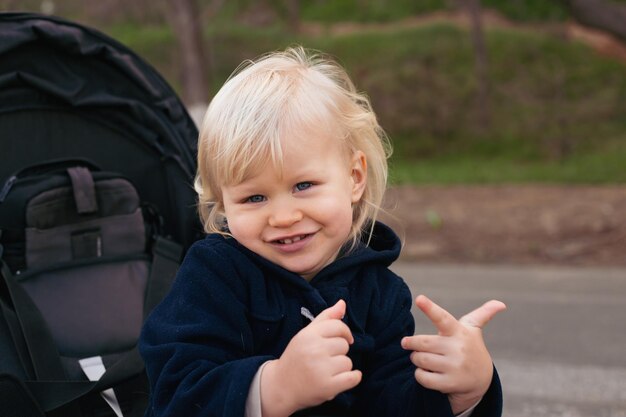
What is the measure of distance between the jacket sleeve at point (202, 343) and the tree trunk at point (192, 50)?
1024 cm

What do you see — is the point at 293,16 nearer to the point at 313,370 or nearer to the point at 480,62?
the point at 480,62

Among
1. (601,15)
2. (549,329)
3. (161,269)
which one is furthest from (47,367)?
(601,15)

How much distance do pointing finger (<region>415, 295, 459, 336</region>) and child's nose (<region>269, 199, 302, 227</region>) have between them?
298mm

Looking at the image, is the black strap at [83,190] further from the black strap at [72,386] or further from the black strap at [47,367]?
the black strap at [72,386]

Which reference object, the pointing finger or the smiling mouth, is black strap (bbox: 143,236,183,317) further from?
the pointing finger

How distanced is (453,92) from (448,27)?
260cm

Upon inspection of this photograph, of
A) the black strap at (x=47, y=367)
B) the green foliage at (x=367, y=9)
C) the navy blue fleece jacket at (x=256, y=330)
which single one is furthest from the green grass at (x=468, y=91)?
the navy blue fleece jacket at (x=256, y=330)

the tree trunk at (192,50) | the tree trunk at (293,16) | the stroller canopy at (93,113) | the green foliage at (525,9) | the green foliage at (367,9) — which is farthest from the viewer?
the green foliage at (367,9)

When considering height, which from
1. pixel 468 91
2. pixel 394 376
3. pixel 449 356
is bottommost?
pixel 468 91

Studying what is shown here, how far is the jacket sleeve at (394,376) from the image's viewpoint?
1663mm

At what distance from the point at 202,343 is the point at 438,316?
1.44 feet

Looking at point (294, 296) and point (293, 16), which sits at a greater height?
point (294, 296)

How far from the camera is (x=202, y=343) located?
64.1 inches

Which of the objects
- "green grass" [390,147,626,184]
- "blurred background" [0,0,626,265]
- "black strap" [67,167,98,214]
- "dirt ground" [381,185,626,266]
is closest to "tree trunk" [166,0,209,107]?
"blurred background" [0,0,626,265]
